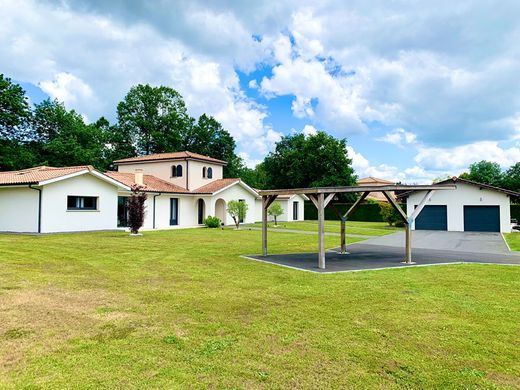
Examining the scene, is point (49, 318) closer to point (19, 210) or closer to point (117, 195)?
point (19, 210)

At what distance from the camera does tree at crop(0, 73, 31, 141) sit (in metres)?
34.9

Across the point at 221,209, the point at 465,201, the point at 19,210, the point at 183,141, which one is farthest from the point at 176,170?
the point at 465,201

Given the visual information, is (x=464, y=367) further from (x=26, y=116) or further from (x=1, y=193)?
(x=26, y=116)

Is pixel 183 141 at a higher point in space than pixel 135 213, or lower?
higher

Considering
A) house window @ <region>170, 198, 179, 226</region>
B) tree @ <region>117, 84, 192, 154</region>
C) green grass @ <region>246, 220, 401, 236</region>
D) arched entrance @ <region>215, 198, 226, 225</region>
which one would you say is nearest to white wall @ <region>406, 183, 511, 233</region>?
green grass @ <region>246, 220, 401, 236</region>

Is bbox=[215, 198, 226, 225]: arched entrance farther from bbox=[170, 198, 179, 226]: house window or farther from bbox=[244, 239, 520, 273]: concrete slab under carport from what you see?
bbox=[244, 239, 520, 273]: concrete slab under carport

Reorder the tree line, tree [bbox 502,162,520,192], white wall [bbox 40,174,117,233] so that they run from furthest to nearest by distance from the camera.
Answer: tree [bbox 502,162,520,192] < the tree line < white wall [bbox 40,174,117,233]

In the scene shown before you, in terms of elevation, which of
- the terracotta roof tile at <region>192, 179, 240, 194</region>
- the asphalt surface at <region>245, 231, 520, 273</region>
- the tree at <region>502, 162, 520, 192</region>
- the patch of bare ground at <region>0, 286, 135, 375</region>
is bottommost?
the asphalt surface at <region>245, 231, 520, 273</region>

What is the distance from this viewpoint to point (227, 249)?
1484 centimetres

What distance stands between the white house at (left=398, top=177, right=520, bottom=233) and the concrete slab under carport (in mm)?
14281

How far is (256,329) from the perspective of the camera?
5.24 metres

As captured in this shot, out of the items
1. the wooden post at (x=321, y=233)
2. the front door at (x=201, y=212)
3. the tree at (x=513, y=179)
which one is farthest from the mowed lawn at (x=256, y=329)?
the tree at (x=513, y=179)

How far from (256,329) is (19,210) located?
2053 centimetres

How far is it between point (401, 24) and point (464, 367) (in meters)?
14.7
